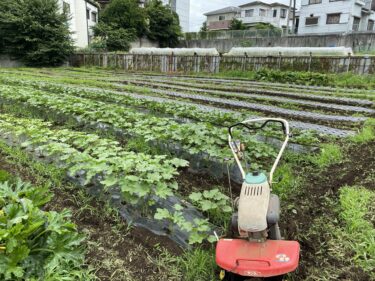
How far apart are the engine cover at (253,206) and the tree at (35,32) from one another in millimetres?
23229

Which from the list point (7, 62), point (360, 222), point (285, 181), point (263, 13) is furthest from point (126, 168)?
point (263, 13)

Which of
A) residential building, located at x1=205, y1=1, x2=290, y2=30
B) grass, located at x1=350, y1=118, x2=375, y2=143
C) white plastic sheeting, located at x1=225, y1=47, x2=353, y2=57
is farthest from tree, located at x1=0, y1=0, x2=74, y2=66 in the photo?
residential building, located at x1=205, y1=1, x2=290, y2=30

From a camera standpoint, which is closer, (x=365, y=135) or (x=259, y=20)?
(x=365, y=135)

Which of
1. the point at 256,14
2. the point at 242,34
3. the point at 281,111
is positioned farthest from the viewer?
the point at 256,14

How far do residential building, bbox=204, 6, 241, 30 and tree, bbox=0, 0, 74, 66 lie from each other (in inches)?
1115

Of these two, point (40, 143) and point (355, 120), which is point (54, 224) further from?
point (355, 120)

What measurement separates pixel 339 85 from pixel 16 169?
40.2 feet

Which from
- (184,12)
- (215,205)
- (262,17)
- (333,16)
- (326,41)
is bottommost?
(215,205)

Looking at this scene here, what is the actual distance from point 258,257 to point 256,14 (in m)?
45.9

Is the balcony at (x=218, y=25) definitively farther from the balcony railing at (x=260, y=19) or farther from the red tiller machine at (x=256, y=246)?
the red tiller machine at (x=256, y=246)

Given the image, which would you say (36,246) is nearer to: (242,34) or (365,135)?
(365,135)

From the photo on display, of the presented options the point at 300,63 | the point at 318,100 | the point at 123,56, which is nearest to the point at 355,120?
the point at 318,100

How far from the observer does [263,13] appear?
4316cm

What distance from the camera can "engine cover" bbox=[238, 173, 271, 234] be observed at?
1.81 m
